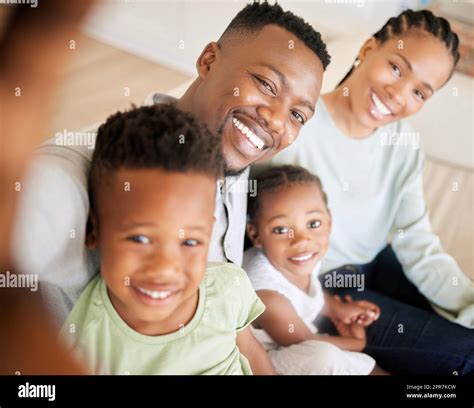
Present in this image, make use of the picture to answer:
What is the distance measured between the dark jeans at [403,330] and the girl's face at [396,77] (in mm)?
291

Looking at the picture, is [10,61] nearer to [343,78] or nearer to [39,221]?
[39,221]

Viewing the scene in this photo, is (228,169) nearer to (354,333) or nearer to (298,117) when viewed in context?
(298,117)

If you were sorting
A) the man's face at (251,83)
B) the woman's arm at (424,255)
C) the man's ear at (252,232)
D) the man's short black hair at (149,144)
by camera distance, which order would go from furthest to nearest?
the woman's arm at (424,255) → the man's ear at (252,232) → the man's face at (251,83) → the man's short black hair at (149,144)

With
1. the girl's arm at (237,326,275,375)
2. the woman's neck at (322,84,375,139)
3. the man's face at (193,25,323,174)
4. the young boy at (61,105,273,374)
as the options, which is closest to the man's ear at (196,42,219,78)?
the man's face at (193,25,323,174)

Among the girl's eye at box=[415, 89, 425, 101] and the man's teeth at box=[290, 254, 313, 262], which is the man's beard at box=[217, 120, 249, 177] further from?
the girl's eye at box=[415, 89, 425, 101]

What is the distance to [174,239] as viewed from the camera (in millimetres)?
955

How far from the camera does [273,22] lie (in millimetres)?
1039

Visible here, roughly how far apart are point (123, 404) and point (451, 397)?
0.59 metres

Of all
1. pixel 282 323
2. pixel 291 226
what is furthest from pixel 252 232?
pixel 282 323

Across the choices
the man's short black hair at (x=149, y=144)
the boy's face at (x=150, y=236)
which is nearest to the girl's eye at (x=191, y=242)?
the boy's face at (x=150, y=236)

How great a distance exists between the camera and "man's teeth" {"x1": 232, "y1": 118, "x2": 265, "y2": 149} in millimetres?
1034

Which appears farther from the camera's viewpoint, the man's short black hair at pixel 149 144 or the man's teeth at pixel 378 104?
the man's teeth at pixel 378 104

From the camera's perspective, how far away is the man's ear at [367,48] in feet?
3.87

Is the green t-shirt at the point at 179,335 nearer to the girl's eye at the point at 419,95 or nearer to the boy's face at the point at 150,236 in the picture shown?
the boy's face at the point at 150,236
